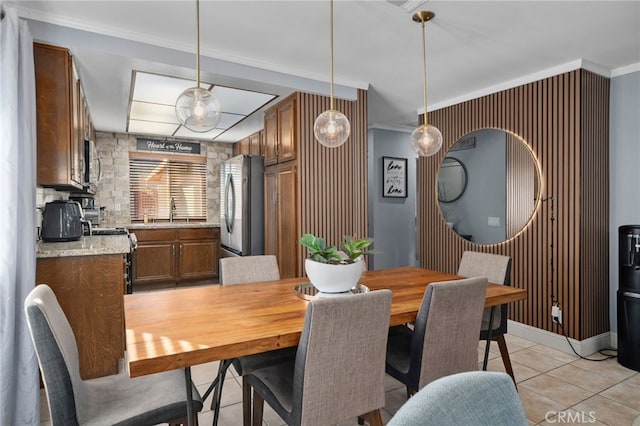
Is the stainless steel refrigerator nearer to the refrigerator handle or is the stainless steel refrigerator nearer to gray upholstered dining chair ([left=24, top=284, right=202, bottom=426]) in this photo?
the refrigerator handle

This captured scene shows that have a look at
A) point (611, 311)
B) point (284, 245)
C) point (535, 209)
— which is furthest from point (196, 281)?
point (611, 311)

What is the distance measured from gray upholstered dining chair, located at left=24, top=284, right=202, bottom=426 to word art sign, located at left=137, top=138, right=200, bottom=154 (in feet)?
16.0

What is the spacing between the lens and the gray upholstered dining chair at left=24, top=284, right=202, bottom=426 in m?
1.24

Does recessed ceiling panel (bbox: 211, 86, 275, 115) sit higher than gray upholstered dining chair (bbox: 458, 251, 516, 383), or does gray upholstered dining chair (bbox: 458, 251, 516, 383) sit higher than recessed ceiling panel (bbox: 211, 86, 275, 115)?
recessed ceiling panel (bbox: 211, 86, 275, 115)

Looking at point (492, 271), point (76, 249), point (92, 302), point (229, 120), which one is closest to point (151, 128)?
point (229, 120)

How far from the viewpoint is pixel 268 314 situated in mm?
1712

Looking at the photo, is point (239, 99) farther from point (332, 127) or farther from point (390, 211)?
point (390, 211)

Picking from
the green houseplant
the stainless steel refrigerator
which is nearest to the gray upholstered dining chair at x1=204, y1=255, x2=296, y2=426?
the green houseplant

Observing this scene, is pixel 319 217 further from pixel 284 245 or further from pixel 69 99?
pixel 69 99

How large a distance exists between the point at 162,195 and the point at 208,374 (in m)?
4.02

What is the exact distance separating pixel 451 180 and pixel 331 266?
9.31 ft

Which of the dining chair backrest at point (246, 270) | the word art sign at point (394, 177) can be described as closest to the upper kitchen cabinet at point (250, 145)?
the word art sign at point (394, 177)

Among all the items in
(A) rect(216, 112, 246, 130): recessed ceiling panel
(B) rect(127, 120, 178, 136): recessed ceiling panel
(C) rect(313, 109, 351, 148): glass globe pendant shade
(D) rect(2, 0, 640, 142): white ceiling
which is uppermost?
(D) rect(2, 0, 640, 142): white ceiling

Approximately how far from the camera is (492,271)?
104 inches
